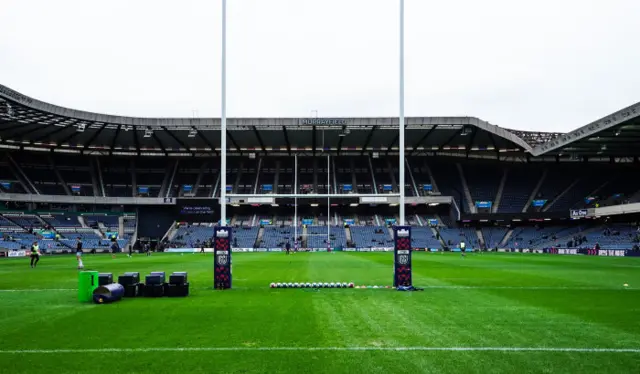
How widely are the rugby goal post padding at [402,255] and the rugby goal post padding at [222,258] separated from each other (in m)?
6.19

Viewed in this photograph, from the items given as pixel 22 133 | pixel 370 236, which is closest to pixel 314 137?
pixel 370 236

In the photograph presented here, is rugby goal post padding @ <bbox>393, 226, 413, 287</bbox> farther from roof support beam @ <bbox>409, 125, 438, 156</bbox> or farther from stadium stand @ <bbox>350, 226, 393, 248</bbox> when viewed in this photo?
stadium stand @ <bbox>350, 226, 393, 248</bbox>

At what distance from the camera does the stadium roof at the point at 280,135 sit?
171 ft

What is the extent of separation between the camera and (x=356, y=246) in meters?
71.7

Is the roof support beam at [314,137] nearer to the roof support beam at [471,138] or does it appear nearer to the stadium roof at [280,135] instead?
the stadium roof at [280,135]

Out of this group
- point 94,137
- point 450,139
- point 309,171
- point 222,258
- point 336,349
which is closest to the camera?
point 336,349

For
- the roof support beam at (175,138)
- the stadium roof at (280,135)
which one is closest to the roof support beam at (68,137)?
the stadium roof at (280,135)

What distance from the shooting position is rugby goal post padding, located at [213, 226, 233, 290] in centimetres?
1839

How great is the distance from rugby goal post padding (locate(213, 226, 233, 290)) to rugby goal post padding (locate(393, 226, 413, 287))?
619 cm

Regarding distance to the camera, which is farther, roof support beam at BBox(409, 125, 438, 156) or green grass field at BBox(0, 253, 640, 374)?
roof support beam at BBox(409, 125, 438, 156)

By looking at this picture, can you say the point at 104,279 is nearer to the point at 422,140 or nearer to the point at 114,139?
the point at 422,140

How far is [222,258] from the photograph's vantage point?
61.5 feet

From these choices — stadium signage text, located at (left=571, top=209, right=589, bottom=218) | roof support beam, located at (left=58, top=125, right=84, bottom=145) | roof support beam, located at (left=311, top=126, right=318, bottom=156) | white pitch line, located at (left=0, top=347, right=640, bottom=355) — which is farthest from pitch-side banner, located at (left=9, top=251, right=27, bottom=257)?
stadium signage text, located at (left=571, top=209, right=589, bottom=218)

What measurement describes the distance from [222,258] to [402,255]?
679 centimetres
